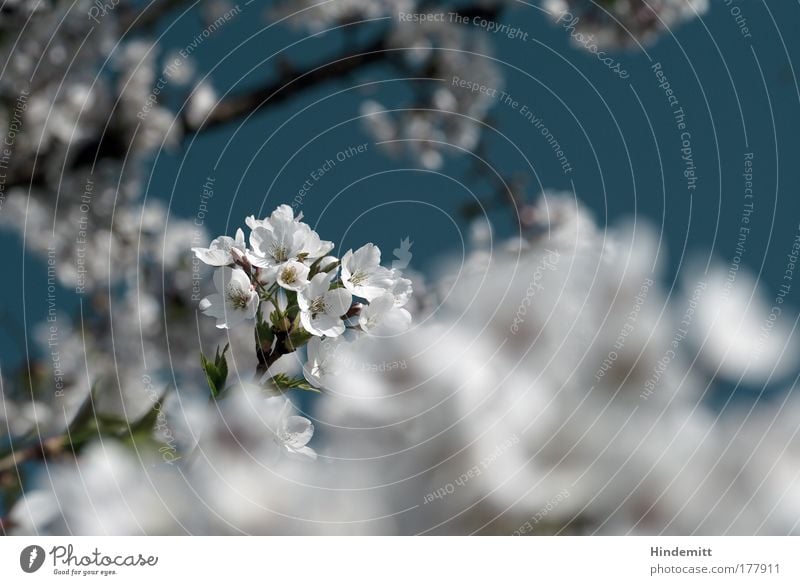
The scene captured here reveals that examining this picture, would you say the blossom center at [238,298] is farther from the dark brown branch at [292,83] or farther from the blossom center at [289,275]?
the dark brown branch at [292,83]

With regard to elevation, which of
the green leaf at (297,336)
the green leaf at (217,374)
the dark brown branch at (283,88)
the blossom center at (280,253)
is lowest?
the green leaf at (217,374)

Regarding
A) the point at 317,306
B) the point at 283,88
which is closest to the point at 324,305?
the point at 317,306

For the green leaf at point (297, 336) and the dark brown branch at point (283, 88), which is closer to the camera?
the green leaf at point (297, 336)

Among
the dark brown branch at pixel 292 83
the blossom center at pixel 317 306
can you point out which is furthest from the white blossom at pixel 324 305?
the dark brown branch at pixel 292 83

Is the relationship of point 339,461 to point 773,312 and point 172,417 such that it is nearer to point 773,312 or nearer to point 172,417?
point 172,417

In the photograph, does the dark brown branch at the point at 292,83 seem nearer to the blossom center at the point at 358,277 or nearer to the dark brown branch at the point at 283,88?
the dark brown branch at the point at 283,88

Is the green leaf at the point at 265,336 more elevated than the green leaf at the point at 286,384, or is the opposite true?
the green leaf at the point at 265,336

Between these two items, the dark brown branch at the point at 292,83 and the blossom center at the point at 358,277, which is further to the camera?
the dark brown branch at the point at 292,83

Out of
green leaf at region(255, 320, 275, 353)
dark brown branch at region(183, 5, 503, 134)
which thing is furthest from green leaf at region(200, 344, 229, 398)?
dark brown branch at region(183, 5, 503, 134)

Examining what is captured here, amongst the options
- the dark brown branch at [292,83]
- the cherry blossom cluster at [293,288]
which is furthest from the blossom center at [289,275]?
A: the dark brown branch at [292,83]
